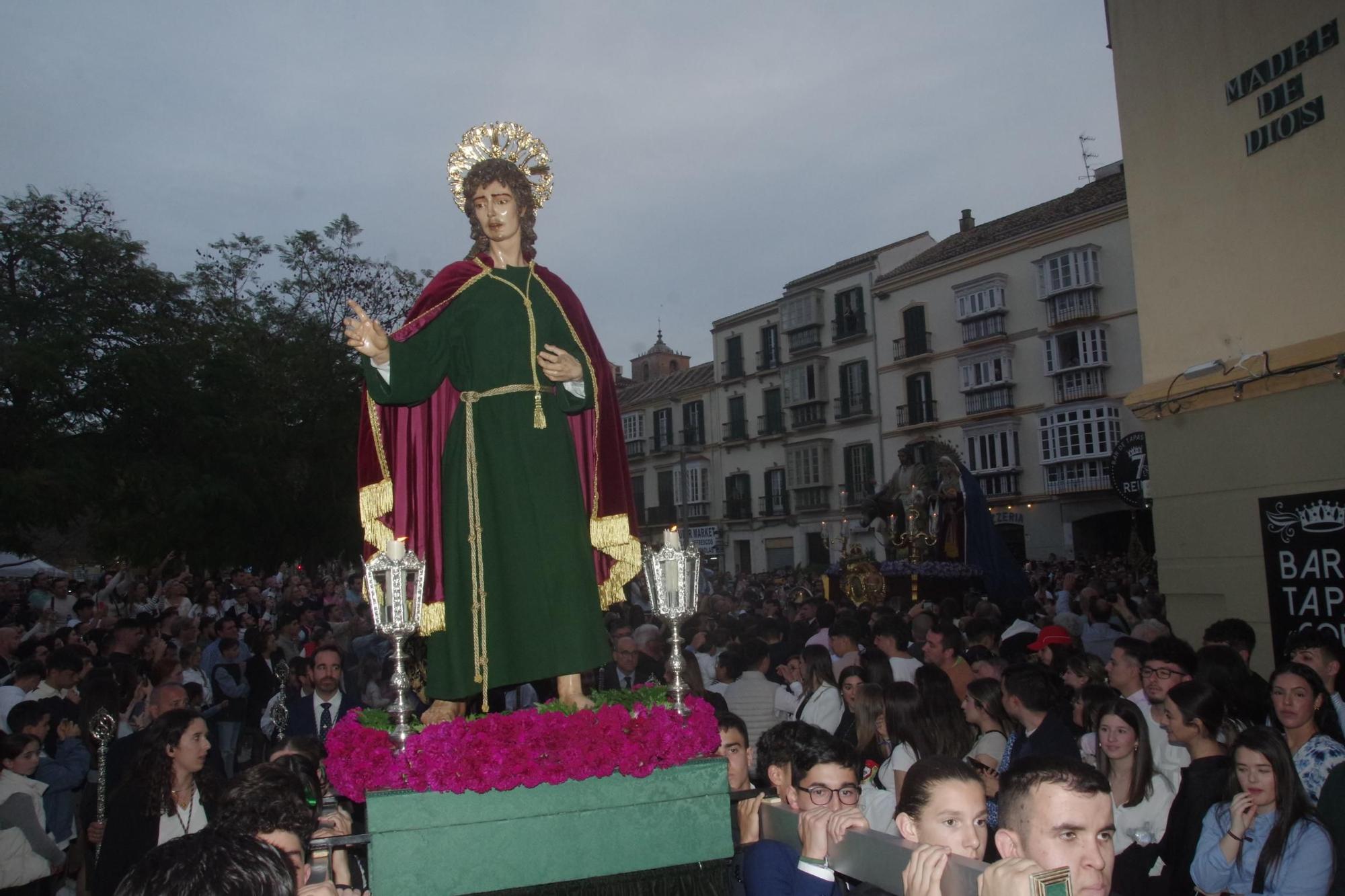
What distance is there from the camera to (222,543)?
62.3ft

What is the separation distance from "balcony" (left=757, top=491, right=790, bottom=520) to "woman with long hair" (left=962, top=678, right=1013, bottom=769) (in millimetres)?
36315

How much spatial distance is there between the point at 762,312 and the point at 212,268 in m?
23.1

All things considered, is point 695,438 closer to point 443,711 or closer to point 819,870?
point 443,711

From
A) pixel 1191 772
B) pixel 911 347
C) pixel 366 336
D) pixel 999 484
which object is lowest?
pixel 1191 772

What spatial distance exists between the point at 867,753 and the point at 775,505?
3724 centimetres

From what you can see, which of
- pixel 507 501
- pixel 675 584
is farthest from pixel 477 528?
pixel 675 584

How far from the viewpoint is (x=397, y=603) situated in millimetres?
3979

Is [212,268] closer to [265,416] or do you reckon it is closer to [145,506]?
[265,416]

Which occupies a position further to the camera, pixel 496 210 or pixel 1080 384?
pixel 1080 384

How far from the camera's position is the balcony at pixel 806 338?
40938 millimetres

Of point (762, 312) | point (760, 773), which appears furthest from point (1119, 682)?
point (762, 312)

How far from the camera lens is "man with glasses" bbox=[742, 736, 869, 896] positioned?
3.37 m

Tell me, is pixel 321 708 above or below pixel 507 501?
below

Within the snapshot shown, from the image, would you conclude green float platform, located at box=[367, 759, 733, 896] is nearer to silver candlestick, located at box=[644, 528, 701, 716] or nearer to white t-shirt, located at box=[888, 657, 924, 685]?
silver candlestick, located at box=[644, 528, 701, 716]
